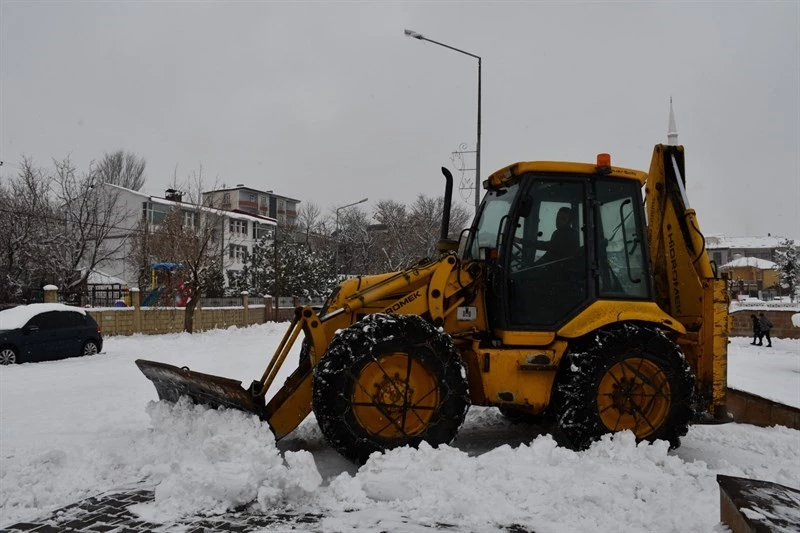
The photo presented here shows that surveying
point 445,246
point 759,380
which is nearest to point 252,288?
point 759,380

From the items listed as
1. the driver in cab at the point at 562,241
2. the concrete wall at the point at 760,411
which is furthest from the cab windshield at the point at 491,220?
the concrete wall at the point at 760,411

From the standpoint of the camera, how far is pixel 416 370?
4.91 metres

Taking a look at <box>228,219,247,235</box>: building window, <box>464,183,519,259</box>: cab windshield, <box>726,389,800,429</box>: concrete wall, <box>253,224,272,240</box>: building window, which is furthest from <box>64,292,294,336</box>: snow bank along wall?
<box>253,224,272,240</box>: building window

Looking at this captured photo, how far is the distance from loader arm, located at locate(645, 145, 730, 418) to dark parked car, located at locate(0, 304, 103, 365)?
1540cm

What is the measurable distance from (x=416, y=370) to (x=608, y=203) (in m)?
2.50

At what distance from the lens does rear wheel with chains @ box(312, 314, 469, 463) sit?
4.67 m

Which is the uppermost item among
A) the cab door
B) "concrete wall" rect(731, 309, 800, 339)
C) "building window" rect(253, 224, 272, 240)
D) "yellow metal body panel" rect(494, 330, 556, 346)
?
"building window" rect(253, 224, 272, 240)

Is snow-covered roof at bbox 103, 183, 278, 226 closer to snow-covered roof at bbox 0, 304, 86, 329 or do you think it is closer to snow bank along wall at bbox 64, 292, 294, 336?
snow bank along wall at bbox 64, 292, 294, 336

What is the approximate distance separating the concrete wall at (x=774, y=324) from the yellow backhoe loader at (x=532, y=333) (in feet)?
89.5

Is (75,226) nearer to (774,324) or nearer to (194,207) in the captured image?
(194,207)

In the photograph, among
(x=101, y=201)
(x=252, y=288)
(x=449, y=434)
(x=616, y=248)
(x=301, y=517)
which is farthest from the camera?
(x=252, y=288)

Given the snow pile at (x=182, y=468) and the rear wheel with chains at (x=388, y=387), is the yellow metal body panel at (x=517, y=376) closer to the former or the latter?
the rear wheel with chains at (x=388, y=387)

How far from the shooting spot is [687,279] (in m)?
6.18

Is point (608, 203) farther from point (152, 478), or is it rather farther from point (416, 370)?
point (152, 478)
